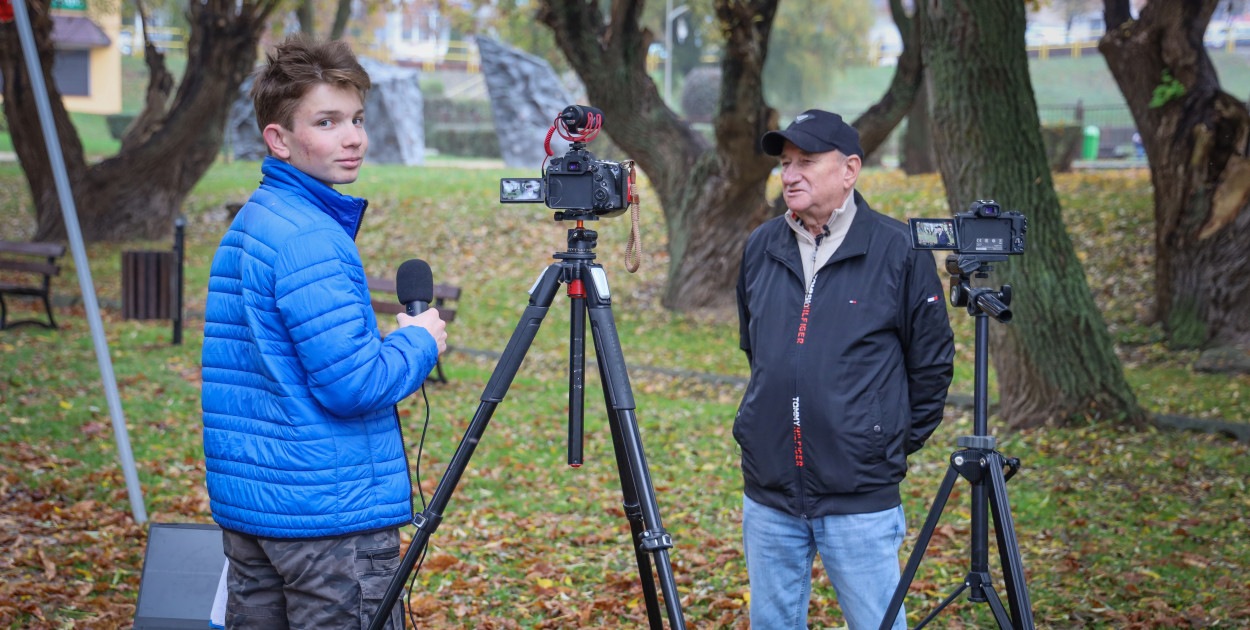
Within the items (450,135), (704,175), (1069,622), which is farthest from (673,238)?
(450,135)

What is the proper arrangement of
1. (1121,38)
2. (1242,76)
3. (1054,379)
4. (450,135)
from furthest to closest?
(1242,76) < (450,135) < (1121,38) < (1054,379)

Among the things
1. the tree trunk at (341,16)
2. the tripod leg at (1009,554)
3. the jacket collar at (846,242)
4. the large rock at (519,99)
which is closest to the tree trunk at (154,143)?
the tree trunk at (341,16)

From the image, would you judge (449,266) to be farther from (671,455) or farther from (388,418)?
(388,418)

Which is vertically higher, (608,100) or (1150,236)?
(608,100)

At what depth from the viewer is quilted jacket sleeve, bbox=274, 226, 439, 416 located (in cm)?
237

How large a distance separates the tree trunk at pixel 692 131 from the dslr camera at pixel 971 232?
861cm

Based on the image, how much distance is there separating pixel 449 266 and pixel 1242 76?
44.8 metres

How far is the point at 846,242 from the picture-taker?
311cm

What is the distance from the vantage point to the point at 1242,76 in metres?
47.3

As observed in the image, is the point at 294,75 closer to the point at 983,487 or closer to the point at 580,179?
the point at 580,179

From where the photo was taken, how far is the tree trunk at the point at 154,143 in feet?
51.8

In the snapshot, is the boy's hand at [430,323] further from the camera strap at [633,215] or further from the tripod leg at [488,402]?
the camera strap at [633,215]

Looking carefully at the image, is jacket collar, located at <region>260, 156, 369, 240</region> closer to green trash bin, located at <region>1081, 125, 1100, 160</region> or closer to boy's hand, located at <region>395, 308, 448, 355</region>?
boy's hand, located at <region>395, 308, 448, 355</region>

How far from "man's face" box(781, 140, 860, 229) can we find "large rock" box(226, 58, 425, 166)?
82.5ft
